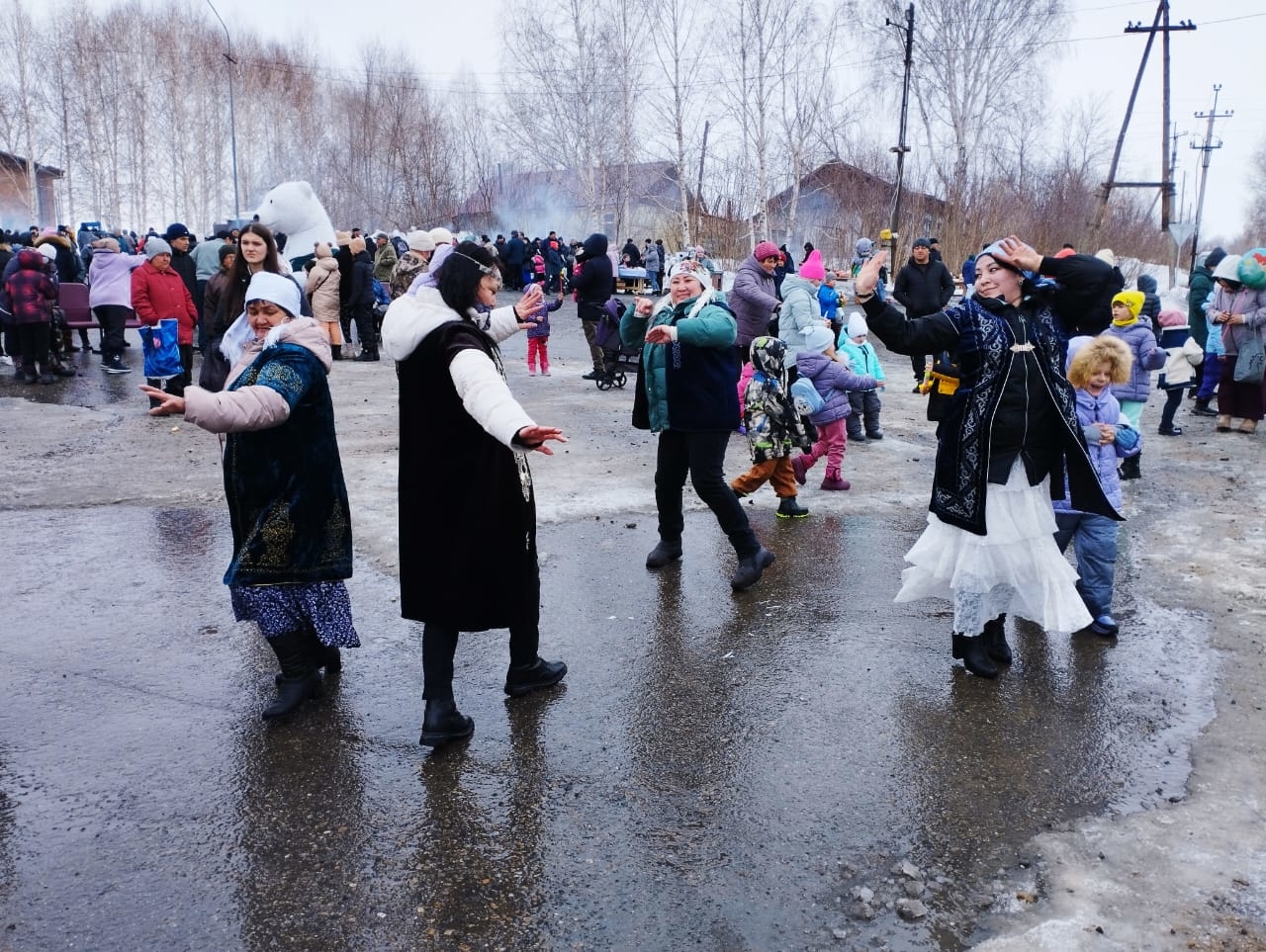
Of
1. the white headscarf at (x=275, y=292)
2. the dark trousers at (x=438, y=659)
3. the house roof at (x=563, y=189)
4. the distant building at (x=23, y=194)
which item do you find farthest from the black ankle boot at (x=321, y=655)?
the distant building at (x=23, y=194)

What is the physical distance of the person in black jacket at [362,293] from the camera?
597 inches

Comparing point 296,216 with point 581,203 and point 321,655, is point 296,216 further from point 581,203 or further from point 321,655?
point 581,203

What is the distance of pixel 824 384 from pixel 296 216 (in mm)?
4072

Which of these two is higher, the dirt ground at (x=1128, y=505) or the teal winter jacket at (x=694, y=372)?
the teal winter jacket at (x=694, y=372)

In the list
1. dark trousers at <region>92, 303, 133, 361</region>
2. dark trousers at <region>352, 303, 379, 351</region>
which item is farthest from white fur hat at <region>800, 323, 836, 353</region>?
dark trousers at <region>92, 303, 133, 361</region>

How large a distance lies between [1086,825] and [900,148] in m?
24.2

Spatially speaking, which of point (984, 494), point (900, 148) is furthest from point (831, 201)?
point (984, 494)

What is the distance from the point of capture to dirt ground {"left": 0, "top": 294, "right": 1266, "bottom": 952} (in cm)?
304

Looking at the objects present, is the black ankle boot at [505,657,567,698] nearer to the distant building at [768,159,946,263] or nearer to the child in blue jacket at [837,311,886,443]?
the child in blue jacket at [837,311,886,443]

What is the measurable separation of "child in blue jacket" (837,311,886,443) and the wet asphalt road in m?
4.12

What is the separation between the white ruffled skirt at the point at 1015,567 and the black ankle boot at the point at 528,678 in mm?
1865

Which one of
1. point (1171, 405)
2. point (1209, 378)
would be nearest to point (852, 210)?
point (1209, 378)

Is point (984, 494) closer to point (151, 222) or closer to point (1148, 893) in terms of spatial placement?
point (1148, 893)

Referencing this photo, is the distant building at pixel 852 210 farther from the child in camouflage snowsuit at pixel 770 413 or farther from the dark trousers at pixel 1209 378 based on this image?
the child in camouflage snowsuit at pixel 770 413
